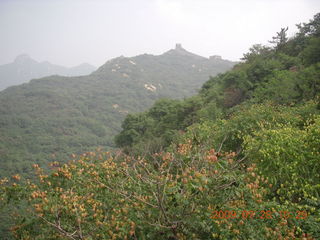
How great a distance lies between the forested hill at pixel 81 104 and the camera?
56375mm

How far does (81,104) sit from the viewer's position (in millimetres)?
86188

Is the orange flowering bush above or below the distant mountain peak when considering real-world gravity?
below

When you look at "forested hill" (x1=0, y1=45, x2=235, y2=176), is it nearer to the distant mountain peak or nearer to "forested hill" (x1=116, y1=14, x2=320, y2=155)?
the distant mountain peak

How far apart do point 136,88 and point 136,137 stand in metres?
71.1

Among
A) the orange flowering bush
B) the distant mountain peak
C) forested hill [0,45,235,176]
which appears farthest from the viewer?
the distant mountain peak

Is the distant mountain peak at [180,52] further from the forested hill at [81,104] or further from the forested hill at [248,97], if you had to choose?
the forested hill at [248,97]

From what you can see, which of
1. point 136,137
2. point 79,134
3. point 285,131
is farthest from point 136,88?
point 285,131

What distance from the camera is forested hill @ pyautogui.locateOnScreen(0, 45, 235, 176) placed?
56375mm

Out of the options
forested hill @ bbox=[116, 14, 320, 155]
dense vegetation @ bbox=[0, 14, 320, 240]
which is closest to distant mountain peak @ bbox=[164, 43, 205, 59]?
forested hill @ bbox=[116, 14, 320, 155]

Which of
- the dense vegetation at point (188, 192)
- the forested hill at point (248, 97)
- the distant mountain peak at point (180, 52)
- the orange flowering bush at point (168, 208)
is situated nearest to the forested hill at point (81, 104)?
the distant mountain peak at point (180, 52)

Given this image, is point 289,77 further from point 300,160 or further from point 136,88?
point 136,88

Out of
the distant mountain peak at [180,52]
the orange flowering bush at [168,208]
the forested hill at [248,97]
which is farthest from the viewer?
the distant mountain peak at [180,52]

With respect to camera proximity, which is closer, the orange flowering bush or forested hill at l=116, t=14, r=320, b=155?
the orange flowering bush

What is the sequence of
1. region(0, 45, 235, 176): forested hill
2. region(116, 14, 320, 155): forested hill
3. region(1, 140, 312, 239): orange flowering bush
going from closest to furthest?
region(1, 140, 312, 239): orange flowering bush
region(116, 14, 320, 155): forested hill
region(0, 45, 235, 176): forested hill
